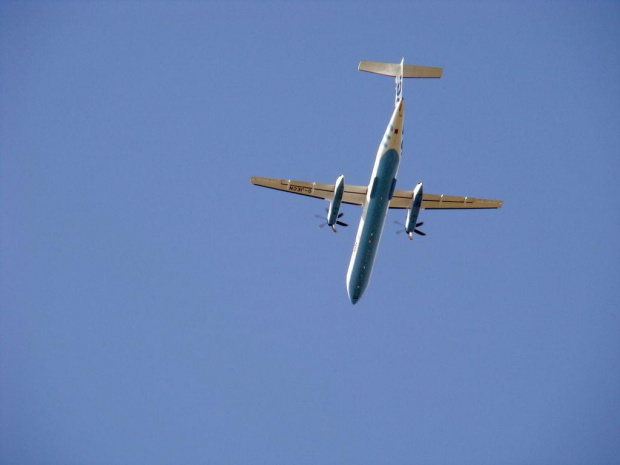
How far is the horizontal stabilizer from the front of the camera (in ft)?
145

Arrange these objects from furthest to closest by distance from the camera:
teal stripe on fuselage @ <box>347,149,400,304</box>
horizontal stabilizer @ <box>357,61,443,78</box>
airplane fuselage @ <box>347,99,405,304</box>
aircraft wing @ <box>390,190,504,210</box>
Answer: aircraft wing @ <box>390,190,504,210</box> < horizontal stabilizer @ <box>357,61,443,78</box> < teal stripe on fuselage @ <box>347,149,400,304</box> < airplane fuselage @ <box>347,99,405,304</box>

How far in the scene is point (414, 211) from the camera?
149ft

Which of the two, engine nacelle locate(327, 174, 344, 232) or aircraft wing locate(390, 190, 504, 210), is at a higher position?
aircraft wing locate(390, 190, 504, 210)

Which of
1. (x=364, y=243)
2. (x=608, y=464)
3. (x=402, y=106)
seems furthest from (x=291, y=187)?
A: (x=608, y=464)

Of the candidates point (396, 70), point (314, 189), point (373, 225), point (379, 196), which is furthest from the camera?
point (314, 189)

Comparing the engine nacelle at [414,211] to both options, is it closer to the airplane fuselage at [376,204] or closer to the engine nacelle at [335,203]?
the airplane fuselage at [376,204]

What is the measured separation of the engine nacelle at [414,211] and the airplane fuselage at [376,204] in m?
2.82

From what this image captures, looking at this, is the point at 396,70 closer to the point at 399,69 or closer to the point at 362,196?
the point at 399,69

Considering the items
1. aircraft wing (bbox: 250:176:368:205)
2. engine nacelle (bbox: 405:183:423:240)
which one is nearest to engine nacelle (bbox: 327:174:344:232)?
aircraft wing (bbox: 250:176:368:205)

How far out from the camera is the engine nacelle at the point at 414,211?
147 ft

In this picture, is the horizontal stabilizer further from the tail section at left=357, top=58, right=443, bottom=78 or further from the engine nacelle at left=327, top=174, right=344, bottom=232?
the engine nacelle at left=327, top=174, right=344, bottom=232

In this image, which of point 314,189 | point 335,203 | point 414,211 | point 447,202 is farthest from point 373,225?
point 447,202

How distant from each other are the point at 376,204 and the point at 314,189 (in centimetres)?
605

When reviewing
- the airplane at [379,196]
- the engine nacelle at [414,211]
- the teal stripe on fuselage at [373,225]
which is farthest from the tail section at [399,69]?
the engine nacelle at [414,211]
